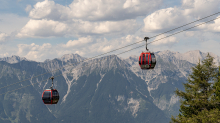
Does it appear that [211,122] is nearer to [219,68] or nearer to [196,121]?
[196,121]

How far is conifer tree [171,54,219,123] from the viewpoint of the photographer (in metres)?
46.3

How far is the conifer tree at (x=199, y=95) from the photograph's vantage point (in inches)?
1822

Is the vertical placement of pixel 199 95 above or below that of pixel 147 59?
below

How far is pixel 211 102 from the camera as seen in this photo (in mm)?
45688

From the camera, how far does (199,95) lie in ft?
156

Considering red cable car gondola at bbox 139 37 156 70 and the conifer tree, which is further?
the conifer tree

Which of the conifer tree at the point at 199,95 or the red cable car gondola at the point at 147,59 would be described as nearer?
the red cable car gondola at the point at 147,59

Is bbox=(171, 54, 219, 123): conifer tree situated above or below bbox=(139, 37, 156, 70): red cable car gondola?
below

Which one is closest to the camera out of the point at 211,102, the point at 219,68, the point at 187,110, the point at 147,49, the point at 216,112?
the point at 147,49

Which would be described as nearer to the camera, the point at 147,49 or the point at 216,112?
the point at 147,49

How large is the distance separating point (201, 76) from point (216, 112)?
923cm

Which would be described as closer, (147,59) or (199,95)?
(147,59)

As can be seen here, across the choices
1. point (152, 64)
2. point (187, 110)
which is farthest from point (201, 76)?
point (152, 64)

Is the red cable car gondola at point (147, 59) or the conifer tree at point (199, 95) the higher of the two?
the red cable car gondola at point (147, 59)
